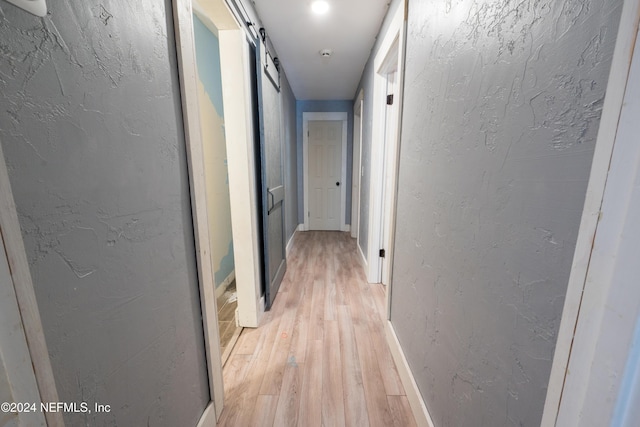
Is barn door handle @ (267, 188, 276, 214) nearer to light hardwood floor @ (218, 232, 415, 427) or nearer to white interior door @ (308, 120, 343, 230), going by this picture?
light hardwood floor @ (218, 232, 415, 427)

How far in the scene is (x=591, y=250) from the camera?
1.26 ft

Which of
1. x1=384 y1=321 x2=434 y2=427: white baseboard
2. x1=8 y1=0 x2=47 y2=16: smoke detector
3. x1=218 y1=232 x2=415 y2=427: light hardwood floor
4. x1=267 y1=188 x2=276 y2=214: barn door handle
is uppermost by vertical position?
x1=8 y1=0 x2=47 y2=16: smoke detector

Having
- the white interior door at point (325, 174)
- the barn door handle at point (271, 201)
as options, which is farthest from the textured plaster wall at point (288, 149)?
the barn door handle at point (271, 201)

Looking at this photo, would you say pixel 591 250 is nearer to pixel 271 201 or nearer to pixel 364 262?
pixel 271 201

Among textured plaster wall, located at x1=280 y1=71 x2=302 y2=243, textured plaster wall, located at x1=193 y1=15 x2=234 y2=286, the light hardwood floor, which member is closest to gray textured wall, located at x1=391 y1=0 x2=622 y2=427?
the light hardwood floor

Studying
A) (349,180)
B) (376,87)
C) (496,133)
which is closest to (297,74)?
(376,87)

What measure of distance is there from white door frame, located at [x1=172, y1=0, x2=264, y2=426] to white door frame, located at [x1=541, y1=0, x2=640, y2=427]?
3.51 ft

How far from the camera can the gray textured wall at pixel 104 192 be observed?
0.44 meters

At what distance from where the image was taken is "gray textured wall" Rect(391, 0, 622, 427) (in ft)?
1.43

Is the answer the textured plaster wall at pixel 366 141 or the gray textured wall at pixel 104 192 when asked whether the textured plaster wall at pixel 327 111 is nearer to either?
the textured plaster wall at pixel 366 141

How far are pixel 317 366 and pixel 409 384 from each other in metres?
0.54

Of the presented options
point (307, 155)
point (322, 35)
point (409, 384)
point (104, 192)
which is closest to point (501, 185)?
point (104, 192)

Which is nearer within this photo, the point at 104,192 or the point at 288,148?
the point at 104,192

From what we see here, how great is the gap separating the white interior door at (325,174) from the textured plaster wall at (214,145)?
7.53 feet
